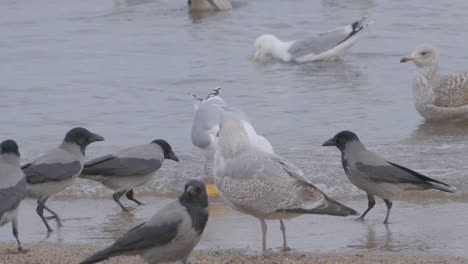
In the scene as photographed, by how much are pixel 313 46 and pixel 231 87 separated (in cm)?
292

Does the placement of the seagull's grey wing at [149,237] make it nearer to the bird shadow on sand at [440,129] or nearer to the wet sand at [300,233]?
the wet sand at [300,233]

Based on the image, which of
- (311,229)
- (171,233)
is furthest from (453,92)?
(171,233)

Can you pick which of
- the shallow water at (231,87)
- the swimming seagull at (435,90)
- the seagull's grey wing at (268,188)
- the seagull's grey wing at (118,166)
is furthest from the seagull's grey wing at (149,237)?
the swimming seagull at (435,90)

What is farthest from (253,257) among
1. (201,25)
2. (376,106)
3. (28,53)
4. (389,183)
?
(201,25)

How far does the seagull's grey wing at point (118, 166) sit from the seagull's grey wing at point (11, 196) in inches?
66.8

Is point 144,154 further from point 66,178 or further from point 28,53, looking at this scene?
point 28,53

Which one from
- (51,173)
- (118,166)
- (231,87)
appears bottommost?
(231,87)

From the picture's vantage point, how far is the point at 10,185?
7172 mm

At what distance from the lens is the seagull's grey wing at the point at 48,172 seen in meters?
8.18

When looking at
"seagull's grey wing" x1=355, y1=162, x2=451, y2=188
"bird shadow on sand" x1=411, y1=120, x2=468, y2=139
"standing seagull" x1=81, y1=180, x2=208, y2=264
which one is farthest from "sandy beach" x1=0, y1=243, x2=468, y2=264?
"bird shadow on sand" x1=411, y1=120, x2=468, y2=139

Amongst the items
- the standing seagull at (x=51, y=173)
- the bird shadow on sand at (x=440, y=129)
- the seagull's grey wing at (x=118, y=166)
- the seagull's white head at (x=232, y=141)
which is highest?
the seagull's white head at (x=232, y=141)

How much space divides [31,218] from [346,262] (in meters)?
3.36

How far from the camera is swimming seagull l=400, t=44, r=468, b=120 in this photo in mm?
12469

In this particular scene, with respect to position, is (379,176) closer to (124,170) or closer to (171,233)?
(124,170)
